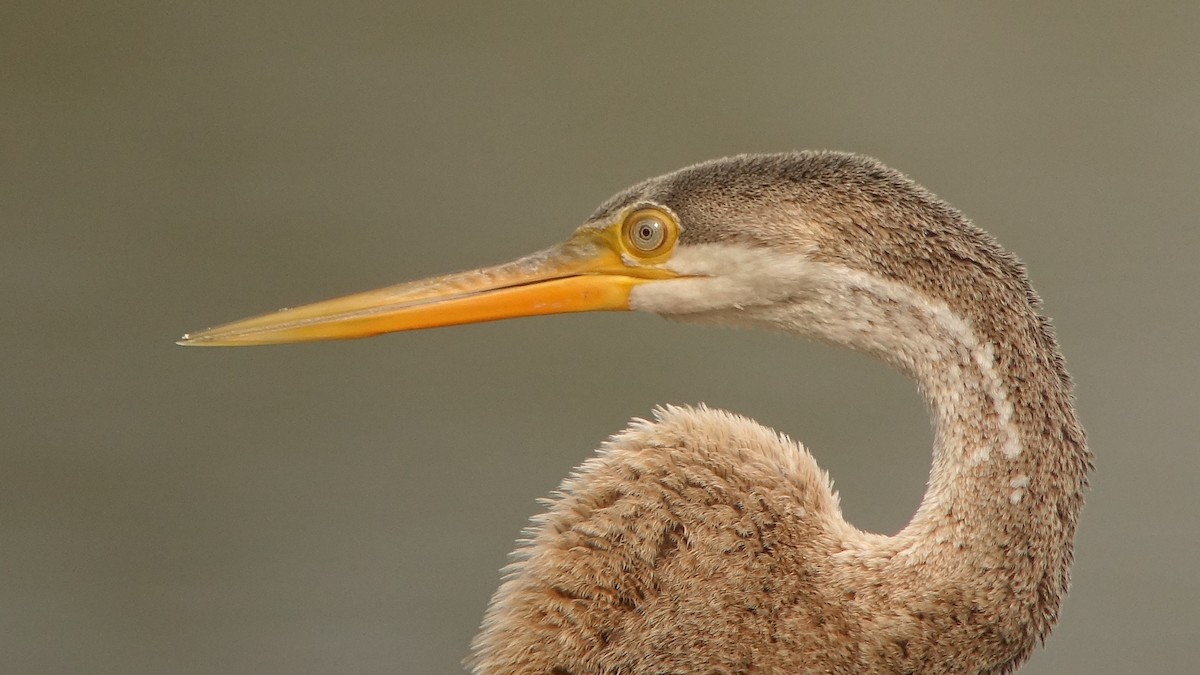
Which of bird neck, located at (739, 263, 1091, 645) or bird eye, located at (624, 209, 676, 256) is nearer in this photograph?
bird neck, located at (739, 263, 1091, 645)

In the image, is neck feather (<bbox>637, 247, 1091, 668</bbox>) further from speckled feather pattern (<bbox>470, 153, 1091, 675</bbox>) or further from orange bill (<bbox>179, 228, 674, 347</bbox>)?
orange bill (<bbox>179, 228, 674, 347</bbox>)

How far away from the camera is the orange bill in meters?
1.47

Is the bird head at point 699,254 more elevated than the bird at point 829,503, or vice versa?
the bird head at point 699,254

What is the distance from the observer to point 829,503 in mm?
1339

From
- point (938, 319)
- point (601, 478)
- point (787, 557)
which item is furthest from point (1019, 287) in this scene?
point (601, 478)

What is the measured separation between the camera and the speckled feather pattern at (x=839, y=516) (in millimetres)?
1255

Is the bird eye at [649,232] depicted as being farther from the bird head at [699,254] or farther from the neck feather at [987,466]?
the neck feather at [987,466]

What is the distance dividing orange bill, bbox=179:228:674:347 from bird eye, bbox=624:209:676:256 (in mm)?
25

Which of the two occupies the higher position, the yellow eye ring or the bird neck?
the yellow eye ring

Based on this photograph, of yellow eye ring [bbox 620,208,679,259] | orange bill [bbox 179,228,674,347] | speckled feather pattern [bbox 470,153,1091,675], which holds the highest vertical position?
yellow eye ring [bbox 620,208,679,259]

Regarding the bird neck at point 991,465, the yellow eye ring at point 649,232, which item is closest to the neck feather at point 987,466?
the bird neck at point 991,465

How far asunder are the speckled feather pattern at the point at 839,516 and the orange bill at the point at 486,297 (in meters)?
0.19

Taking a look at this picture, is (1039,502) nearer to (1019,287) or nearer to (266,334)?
(1019,287)

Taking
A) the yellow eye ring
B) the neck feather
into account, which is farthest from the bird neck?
the yellow eye ring
